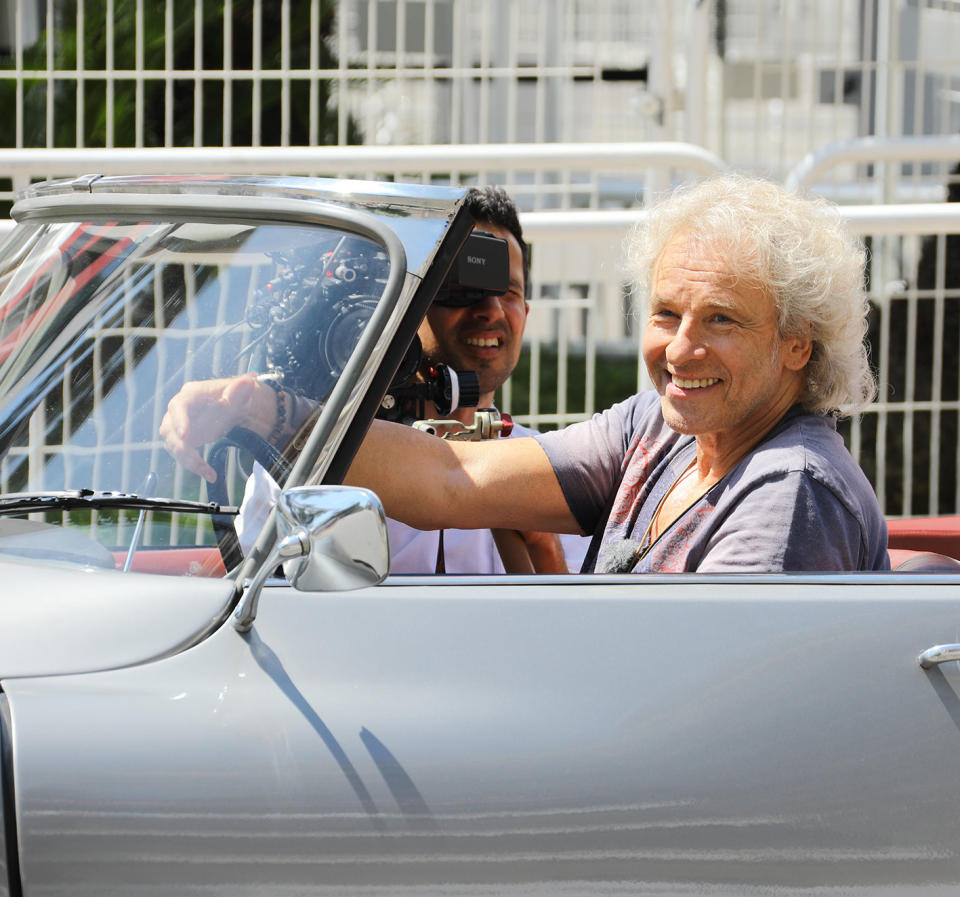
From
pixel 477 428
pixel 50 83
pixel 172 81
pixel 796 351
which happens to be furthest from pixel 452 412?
pixel 50 83

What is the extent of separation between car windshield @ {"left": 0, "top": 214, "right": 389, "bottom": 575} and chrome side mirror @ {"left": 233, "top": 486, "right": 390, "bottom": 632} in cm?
23

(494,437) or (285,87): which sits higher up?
(285,87)

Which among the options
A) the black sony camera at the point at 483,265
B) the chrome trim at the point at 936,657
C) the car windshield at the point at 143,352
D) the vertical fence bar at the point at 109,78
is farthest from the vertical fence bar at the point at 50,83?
the chrome trim at the point at 936,657

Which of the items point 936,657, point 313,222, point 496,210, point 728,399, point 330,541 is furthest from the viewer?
point 496,210

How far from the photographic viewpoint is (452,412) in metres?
2.55

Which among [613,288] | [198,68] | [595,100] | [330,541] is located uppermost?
[198,68]

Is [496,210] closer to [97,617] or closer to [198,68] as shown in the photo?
[97,617]

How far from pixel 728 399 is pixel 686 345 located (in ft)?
0.36

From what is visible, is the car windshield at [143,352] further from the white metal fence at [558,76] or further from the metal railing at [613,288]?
the white metal fence at [558,76]

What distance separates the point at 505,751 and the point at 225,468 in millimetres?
497

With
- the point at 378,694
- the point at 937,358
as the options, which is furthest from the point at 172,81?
the point at 378,694

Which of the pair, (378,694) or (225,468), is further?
(225,468)

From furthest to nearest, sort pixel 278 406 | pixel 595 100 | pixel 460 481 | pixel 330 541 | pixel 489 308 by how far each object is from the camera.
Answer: pixel 595 100
pixel 489 308
pixel 460 481
pixel 278 406
pixel 330 541

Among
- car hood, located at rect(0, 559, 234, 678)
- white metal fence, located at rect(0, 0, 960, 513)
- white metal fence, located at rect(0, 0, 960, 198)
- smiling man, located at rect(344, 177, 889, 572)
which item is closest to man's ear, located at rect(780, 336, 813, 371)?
smiling man, located at rect(344, 177, 889, 572)
